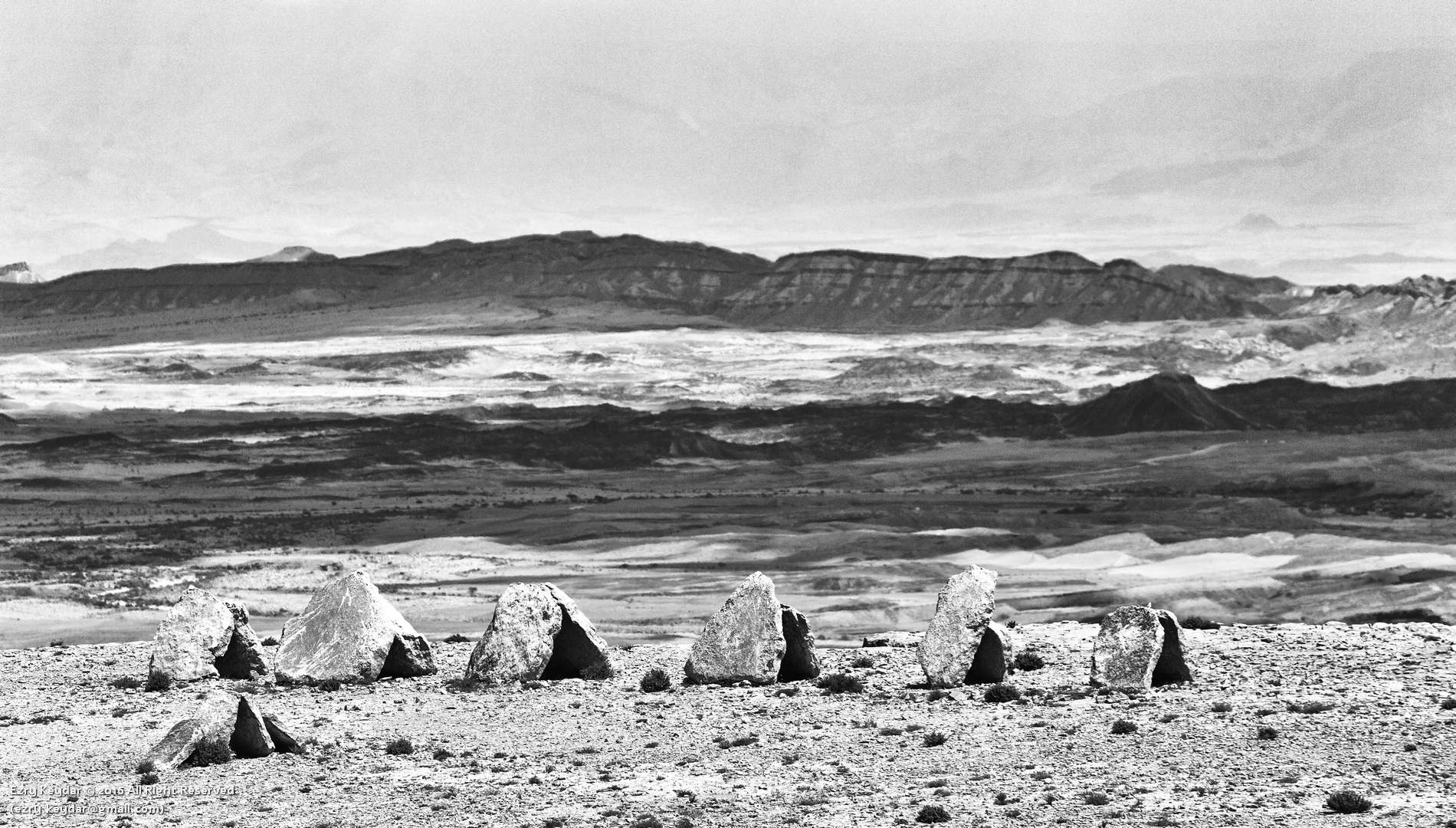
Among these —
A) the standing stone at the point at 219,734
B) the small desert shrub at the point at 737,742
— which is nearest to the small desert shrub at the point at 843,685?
the small desert shrub at the point at 737,742

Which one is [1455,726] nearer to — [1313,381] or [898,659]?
[898,659]

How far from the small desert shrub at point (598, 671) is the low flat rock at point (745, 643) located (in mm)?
1451

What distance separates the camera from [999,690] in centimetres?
2592

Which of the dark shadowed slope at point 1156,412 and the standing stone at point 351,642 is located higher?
the standing stone at point 351,642

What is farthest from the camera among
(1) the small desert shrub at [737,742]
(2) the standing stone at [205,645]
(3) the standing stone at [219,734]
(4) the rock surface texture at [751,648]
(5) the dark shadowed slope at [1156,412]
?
(5) the dark shadowed slope at [1156,412]

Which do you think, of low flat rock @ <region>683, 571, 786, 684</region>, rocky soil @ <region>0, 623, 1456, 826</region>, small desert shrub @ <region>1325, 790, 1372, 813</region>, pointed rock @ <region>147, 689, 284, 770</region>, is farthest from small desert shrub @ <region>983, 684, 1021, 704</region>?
pointed rock @ <region>147, 689, 284, 770</region>

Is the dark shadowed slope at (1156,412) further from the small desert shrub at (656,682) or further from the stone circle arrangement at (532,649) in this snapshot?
the small desert shrub at (656,682)

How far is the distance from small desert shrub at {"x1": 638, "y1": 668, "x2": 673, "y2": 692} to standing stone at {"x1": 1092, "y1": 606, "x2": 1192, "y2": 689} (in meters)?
6.28

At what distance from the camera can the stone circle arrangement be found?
25375 millimetres

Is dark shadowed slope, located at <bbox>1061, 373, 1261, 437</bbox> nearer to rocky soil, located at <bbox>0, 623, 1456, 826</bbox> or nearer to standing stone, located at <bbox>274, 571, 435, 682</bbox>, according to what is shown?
rocky soil, located at <bbox>0, 623, 1456, 826</bbox>

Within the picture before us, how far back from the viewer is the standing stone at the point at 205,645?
31.0 m

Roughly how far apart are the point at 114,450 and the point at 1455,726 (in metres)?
137

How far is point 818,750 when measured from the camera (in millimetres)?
23828

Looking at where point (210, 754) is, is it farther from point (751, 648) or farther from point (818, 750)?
point (751, 648)
